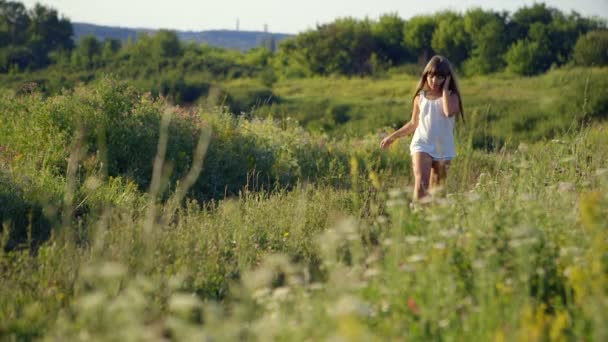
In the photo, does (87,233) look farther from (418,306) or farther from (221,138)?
(221,138)

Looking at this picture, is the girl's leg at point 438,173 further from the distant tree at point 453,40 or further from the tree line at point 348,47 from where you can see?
the distant tree at point 453,40

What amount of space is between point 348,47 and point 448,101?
5600 centimetres

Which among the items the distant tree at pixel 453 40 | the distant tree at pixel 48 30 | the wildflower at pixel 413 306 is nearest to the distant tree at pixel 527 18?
the distant tree at pixel 453 40

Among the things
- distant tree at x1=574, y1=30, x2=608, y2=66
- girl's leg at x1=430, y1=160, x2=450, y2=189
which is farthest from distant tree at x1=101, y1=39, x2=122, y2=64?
girl's leg at x1=430, y1=160, x2=450, y2=189

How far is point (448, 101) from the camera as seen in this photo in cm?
648

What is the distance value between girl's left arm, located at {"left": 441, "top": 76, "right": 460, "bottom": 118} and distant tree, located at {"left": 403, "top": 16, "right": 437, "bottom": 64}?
56.6 meters

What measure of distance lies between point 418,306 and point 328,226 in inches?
108

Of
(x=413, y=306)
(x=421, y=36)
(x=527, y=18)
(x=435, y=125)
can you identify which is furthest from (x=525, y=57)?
(x=413, y=306)

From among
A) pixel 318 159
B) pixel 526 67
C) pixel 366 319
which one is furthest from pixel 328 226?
pixel 526 67

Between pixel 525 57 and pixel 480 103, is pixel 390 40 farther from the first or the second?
pixel 480 103

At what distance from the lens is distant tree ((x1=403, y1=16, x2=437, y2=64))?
2454 inches

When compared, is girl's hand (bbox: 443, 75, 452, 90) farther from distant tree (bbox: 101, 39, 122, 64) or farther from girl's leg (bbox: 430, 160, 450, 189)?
distant tree (bbox: 101, 39, 122, 64)

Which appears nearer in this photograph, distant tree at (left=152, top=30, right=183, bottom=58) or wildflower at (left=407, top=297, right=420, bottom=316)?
wildflower at (left=407, top=297, right=420, bottom=316)

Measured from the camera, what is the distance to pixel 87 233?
5516mm
